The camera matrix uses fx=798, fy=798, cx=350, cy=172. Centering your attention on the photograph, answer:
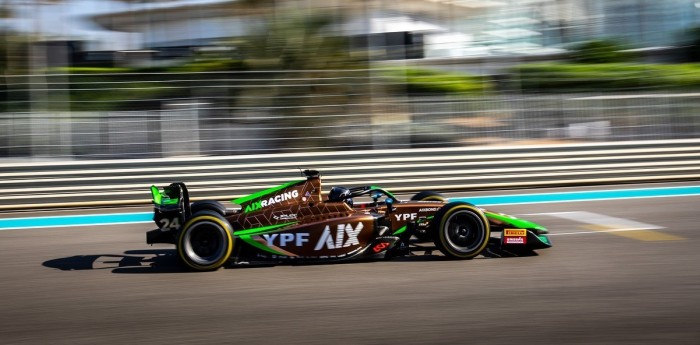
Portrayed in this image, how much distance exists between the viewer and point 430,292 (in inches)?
248

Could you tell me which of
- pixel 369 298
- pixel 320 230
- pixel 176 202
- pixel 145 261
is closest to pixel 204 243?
pixel 176 202

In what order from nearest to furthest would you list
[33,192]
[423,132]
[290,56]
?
1. [33,192]
2. [423,132]
3. [290,56]

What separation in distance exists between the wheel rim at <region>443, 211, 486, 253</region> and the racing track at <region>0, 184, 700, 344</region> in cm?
18

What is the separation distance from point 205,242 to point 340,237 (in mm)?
1230

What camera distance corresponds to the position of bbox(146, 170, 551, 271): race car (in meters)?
7.19

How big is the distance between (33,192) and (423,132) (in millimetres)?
6201

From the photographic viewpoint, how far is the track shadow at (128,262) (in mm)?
7516

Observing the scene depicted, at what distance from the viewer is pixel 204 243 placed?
7.26 m

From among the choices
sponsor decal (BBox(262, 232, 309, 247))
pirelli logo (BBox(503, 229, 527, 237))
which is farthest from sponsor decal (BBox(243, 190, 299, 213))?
pirelli logo (BBox(503, 229, 527, 237))

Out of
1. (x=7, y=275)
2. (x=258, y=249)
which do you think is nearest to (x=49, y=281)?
(x=7, y=275)

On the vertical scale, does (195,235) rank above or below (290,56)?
below

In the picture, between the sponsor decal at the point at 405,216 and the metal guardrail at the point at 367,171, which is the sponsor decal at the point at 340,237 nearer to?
the sponsor decal at the point at 405,216

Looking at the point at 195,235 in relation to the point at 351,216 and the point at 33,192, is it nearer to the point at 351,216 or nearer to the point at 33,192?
the point at 351,216

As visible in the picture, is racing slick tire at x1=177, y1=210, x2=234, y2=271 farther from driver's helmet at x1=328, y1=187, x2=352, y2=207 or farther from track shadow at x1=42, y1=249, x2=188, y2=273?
driver's helmet at x1=328, y1=187, x2=352, y2=207
